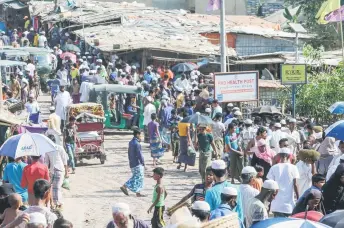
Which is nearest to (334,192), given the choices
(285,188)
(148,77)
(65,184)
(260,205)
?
(260,205)

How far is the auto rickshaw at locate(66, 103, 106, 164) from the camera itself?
2144 centimetres

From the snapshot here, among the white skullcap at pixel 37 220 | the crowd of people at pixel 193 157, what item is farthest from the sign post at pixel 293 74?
the white skullcap at pixel 37 220

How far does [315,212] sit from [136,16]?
31846mm

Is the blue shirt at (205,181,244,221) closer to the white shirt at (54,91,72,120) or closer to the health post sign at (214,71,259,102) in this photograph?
the health post sign at (214,71,259,102)

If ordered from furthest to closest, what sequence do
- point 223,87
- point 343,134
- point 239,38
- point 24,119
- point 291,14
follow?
1. point 291,14
2. point 239,38
3. point 223,87
4. point 24,119
5. point 343,134

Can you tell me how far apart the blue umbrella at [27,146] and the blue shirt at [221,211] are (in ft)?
13.3

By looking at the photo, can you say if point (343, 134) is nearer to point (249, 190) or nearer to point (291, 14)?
point (249, 190)

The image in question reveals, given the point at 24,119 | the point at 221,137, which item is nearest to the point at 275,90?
the point at 221,137

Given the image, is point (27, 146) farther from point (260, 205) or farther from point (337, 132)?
point (337, 132)

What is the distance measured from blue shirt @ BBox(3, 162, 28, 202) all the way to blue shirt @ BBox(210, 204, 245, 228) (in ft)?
13.7

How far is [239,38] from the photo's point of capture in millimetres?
37562

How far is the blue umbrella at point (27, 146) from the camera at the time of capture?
14141 millimetres

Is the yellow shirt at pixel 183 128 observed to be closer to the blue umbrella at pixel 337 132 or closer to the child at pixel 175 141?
the child at pixel 175 141

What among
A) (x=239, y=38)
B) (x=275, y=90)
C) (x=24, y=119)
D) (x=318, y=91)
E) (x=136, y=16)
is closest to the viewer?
(x=24, y=119)
